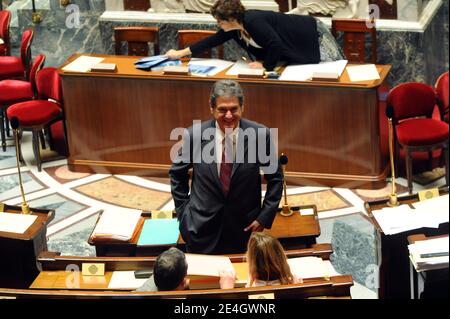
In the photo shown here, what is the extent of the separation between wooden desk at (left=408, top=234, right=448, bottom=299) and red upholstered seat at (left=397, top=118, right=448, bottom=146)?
8.99 ft

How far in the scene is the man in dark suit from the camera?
5199 millimetres

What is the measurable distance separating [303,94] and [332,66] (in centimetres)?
40

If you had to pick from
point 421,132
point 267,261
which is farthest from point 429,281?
point 421,132

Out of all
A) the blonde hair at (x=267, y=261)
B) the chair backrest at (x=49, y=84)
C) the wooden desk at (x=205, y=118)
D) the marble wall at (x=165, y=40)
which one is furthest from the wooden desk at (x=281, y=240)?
the marble wall at (x=165, y=40)

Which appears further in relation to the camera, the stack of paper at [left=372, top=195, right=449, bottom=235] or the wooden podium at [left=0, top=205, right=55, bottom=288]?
the wooden podium at [left=0, top=205, right=55, bottom=288]

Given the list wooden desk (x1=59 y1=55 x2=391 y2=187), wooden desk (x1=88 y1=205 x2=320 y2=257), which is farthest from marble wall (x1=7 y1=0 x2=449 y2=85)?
wooden desk (x1=88 y1=205 x2=320 y2=257)

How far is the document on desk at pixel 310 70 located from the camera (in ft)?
25.9

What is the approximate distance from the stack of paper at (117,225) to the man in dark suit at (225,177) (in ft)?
1.26

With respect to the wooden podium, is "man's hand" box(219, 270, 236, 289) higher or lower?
higher

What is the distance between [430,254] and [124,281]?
1.54 metres

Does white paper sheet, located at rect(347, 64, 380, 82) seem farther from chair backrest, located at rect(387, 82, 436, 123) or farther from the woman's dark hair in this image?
the woman's dark hair

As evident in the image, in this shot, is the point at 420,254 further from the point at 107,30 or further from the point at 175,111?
the point at 107,30

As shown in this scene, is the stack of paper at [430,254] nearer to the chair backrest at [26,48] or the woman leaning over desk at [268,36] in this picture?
the woman leaning over desk at [268,36]
